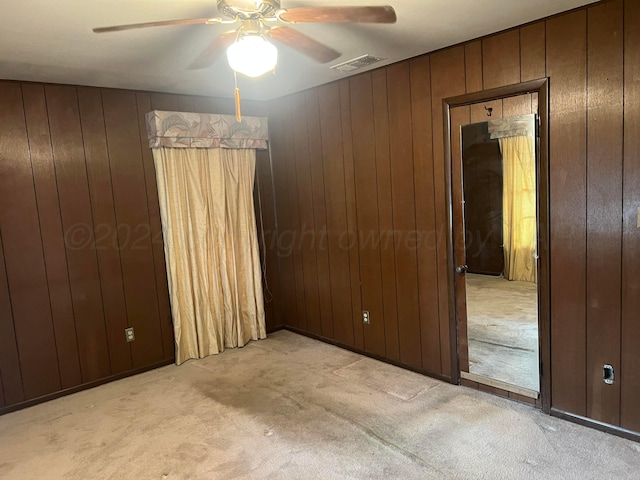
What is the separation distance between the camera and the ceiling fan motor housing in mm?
1836

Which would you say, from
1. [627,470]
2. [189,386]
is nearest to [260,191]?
[189,386]

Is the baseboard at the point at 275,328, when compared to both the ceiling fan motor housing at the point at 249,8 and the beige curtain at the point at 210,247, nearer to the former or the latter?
the beige curtain at the point at 210,247

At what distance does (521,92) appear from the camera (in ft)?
9.17

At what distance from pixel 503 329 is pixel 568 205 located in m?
1.00

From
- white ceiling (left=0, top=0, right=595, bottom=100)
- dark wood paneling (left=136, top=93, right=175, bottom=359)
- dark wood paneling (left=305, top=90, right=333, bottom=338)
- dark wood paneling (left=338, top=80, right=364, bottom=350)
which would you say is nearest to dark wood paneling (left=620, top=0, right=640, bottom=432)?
white ceiling (left=0, top=0, right=595, bottom=100)

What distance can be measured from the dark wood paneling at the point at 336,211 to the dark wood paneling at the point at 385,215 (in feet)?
1.38

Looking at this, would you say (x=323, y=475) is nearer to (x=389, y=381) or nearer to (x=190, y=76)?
(x=389, y=381)

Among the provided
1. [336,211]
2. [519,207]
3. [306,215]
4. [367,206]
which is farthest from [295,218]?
[519,207]

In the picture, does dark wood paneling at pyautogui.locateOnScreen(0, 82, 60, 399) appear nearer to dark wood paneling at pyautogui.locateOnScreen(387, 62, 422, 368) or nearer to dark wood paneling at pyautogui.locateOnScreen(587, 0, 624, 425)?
dark wood paneling at pyautogui.locateOnScreen(387, 62, 422, 368)

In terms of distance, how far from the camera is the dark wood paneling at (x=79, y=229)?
350 cm

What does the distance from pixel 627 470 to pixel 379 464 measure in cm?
128

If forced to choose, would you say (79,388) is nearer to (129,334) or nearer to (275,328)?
(129,334)

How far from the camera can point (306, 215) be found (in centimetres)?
447

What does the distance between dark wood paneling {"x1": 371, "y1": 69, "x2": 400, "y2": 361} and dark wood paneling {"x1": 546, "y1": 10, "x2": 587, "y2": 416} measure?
4.15ft
